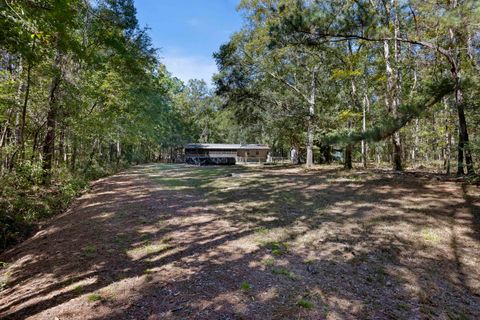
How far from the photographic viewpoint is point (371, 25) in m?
6.62

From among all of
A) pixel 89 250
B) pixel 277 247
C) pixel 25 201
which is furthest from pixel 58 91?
pixel 277 247

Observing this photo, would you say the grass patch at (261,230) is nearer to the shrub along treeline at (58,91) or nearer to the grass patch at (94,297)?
the grass patch at (94,297)

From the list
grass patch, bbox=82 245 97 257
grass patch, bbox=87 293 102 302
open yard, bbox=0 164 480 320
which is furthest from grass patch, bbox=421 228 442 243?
grass patch, bbox=82 245 97 257

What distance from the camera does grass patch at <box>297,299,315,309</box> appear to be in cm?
295

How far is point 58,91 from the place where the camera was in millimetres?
10430

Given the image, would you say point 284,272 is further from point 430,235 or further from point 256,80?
point 256,80

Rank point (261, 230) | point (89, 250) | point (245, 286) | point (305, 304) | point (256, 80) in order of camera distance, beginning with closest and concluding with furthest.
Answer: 1. point (305, 304)
2. point (245, 286)
3. point (89, 250)
4. point (261, 230)
5. point (256, 80)

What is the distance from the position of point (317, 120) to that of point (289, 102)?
2892mm

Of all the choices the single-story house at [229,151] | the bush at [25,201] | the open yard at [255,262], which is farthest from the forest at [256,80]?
the single-story house at [229,151]

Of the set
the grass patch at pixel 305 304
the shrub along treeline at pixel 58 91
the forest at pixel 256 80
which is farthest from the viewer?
the forest at pixel 256 80

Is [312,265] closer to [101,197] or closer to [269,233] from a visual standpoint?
[269,233]

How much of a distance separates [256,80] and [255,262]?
49.9 ft

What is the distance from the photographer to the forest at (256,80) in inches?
237

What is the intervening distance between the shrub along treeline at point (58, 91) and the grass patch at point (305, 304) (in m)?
4.95
